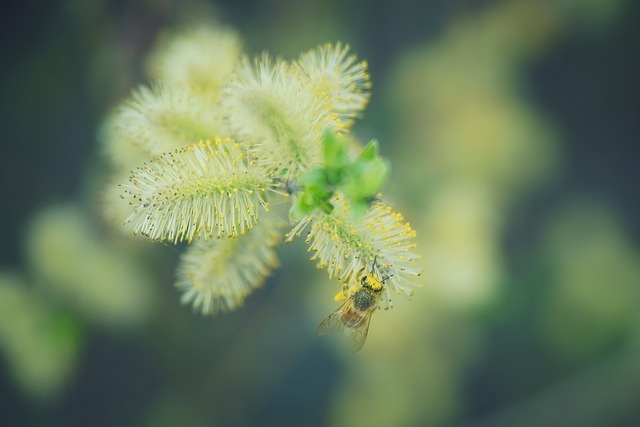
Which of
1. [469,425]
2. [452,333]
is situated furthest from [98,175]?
[469,425]

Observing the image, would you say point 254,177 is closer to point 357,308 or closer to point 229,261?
point 229,261

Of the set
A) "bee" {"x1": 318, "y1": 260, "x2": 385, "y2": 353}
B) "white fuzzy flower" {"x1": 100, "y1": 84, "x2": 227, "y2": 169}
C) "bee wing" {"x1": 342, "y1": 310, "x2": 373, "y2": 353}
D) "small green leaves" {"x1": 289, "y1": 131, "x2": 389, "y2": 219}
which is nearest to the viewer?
"small green leaves" {"x1": 289, "y1": 131, "x2": 389, "y2": 219}

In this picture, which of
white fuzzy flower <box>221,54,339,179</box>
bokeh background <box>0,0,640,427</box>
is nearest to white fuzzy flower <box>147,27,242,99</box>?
white fuzzy flower <box>221,54,339,179</box>

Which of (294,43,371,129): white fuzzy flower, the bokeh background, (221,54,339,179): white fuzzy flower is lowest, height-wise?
(221,54,339,179): white fuzzy flower

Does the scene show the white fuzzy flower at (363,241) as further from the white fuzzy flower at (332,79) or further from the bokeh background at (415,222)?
the bokeh background at (415,222)

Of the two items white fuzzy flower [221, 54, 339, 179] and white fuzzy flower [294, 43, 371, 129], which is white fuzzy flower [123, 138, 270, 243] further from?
white fuzzy flower [294, 43, 371, 129]

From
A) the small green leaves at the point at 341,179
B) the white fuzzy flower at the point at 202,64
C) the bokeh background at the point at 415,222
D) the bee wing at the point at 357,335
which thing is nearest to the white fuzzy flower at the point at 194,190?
the small green leaves at the point at 341,179
